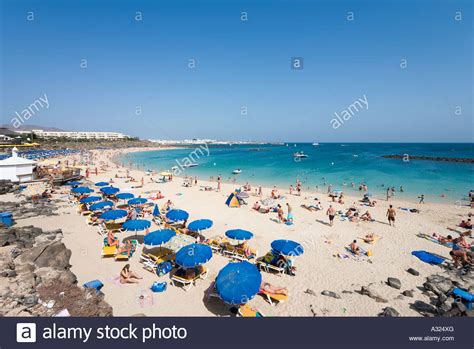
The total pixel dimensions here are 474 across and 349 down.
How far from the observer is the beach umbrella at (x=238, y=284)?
5637mm

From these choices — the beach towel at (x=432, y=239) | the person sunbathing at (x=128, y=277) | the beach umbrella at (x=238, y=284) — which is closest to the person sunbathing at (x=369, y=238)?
the beach towel at (x=432, y=239)

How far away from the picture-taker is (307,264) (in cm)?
894

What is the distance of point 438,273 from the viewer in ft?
27.7

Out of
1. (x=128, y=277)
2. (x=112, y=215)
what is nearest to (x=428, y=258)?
(x=128, y=277)

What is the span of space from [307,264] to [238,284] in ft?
13.7

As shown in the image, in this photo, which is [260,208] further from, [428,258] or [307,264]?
[428,258]

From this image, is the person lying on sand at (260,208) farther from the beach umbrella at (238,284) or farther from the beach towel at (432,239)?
the beach umbrella at (238,284)

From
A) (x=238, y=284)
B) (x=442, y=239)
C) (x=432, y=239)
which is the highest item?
(x=238, y=284)

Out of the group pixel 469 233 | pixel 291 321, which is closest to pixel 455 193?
pixel 469 233

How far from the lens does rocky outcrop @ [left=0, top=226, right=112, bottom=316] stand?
583 cm

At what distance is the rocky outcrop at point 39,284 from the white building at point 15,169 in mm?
15609

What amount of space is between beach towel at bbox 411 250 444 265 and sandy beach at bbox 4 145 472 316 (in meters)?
0.24

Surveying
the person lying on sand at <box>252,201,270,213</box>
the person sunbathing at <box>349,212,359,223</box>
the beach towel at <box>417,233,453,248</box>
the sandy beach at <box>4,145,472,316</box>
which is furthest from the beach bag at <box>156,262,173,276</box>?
the beach towel at <box>417,233,453,248</box>

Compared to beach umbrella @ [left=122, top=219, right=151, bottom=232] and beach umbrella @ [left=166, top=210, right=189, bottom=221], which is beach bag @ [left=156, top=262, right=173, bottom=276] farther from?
beach umbrella @ [left=166, top=210, right=189, bottom=221]
